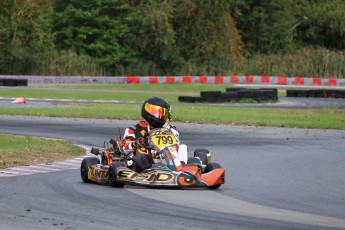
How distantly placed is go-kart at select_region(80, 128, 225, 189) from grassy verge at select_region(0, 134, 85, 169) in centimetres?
212

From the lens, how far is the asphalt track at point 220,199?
8180 mm

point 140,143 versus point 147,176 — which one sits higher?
point 140,143

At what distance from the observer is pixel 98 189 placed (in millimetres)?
10734

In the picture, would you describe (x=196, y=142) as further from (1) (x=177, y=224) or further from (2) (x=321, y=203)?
(1) (x=177, y=224)

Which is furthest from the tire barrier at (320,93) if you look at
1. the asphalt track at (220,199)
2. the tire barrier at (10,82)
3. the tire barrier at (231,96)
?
the asphalt track at (220,199)

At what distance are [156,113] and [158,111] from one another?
0.04m

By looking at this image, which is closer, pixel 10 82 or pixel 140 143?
pixel 140 143

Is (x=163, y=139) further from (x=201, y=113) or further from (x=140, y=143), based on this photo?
(x=201, y=113)

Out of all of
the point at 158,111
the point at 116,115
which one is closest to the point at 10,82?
the point at 116,115

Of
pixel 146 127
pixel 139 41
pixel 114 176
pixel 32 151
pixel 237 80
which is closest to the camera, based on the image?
pixel 114 176

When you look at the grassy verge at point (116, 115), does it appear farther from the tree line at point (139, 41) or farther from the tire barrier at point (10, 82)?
the tree line at point (139, 41)

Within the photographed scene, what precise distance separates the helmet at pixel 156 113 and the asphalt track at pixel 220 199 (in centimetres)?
109

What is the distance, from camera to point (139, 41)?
5238cm

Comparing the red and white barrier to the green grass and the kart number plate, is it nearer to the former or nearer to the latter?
the green grass
